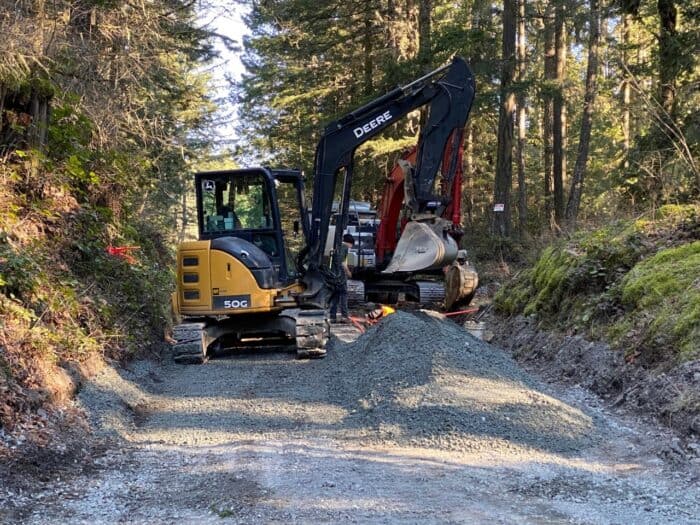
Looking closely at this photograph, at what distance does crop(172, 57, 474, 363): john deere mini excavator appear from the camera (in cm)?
985

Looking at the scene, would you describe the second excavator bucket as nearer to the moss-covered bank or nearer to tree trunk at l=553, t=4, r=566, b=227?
the moss-covered bank

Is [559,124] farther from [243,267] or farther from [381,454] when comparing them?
[381,454]

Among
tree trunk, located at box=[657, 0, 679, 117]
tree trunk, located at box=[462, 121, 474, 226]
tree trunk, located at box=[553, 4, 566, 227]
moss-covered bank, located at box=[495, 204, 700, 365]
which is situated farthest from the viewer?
tree trunk, located at box=[462, 121, 474, 226]

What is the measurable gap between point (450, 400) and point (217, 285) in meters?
4.96

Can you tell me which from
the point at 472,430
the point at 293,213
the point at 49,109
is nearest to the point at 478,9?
the point at 293,213

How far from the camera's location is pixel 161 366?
31.9 feet

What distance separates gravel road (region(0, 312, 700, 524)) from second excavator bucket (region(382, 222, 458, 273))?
12.1 ft

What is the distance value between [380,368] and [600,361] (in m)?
2.45

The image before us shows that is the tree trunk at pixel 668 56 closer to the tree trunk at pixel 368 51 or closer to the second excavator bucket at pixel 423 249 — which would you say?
the second excavator bucket at pixel 423 249

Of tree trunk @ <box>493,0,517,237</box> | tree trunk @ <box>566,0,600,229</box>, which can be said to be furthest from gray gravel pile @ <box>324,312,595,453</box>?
tree trunk @ <box>566,0,600,229</box>

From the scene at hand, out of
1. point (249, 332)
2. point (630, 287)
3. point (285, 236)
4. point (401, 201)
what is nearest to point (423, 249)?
point (285, 236)

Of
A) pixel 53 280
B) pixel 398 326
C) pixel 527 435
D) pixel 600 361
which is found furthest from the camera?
pixel 398 326

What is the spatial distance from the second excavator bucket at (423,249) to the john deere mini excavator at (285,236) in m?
0.02

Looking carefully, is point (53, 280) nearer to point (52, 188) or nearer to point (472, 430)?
point (52, 188)
